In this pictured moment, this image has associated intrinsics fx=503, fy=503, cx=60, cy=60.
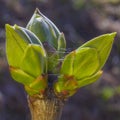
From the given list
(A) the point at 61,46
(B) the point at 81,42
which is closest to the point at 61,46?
(A) the point at 61,46

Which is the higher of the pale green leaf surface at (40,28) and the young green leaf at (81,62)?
the pale green leaf surface at (40,28)

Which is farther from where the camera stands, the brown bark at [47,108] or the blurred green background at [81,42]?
the blurred green background at [81,42]

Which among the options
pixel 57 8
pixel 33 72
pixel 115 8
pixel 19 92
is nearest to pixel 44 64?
pixel 33 72

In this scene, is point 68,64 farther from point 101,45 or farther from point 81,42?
point 81,42

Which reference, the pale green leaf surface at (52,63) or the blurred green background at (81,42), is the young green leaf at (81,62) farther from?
the blurred green background at (81,42)

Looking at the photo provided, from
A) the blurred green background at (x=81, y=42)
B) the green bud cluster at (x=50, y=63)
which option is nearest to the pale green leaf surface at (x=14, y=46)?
the green bud cluster at (x=50, y=63)

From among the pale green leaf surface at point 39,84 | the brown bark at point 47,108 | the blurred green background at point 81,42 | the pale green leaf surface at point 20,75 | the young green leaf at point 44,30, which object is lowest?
the blurred green background at point 81,42

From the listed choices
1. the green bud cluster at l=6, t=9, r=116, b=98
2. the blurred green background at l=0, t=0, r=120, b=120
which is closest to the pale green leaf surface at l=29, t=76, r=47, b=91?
the green bud cluster at l=6, t=9, r=116, b=98

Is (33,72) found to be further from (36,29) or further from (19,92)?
(19,92)
